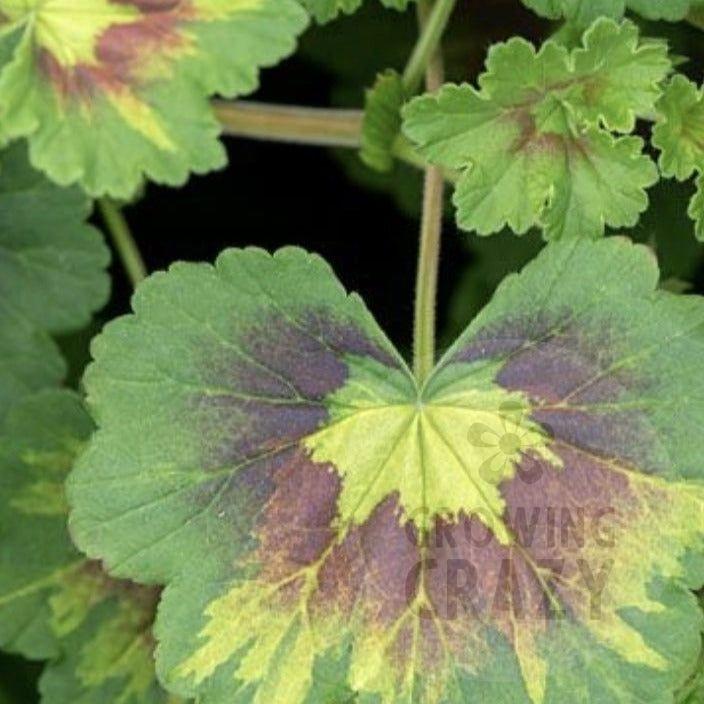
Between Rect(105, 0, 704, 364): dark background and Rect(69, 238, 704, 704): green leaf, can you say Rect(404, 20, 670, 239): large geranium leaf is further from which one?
Rect(105, 0, 704, 364): dark background

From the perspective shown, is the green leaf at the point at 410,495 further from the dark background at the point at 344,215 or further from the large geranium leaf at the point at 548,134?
the dark background at the point at 344,215

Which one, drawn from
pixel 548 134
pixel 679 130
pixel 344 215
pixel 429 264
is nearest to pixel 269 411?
pixel 429 264

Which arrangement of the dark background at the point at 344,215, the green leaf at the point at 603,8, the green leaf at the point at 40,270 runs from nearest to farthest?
the green leaf at the point at 603,8, the green leaf at the point at 40,270, the dark background at the point at 344,215

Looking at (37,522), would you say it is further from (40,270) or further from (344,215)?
(344,215)

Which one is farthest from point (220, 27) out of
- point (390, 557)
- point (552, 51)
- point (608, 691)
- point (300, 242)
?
point (300, 242)

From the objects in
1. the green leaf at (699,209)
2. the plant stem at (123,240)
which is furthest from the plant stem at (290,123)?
the green leaf at (699,209)

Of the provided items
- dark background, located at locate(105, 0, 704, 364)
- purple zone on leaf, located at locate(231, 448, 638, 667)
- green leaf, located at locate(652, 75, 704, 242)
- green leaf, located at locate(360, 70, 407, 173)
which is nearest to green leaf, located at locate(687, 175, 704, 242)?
green leaf, located at locate(652, 75, 704, 242)
